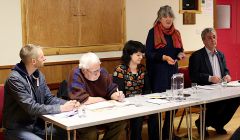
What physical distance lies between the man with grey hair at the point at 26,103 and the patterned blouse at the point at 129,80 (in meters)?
0.84

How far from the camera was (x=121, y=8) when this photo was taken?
4.77m

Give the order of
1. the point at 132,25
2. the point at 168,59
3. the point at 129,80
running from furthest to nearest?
the point at 132,25, the point at 168,59, the point at 129,80

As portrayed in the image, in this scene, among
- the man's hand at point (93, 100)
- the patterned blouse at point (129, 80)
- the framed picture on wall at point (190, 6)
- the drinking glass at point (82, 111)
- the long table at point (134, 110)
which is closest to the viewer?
the long table at point (134, 110)

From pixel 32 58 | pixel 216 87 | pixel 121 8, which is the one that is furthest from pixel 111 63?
pixel 32 58

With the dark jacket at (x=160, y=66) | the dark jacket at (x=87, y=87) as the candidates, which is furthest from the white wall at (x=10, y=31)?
the dark jacket at (x=160, y=66)

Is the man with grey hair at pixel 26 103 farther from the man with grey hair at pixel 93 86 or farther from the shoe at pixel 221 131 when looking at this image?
the shoe at pixel 221 131

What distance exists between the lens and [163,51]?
4262mm

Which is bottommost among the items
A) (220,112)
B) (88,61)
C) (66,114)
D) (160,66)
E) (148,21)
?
(220,112)

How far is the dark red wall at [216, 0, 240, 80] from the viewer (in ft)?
21.3

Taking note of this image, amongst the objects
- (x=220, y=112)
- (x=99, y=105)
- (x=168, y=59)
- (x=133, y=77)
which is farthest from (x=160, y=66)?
(x=99, y=105)

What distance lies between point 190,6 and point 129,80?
2156 mm

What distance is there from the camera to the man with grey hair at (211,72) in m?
4.57

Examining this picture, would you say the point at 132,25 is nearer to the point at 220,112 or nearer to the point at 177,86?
the point at 177,86

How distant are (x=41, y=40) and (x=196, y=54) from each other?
6.04ft
